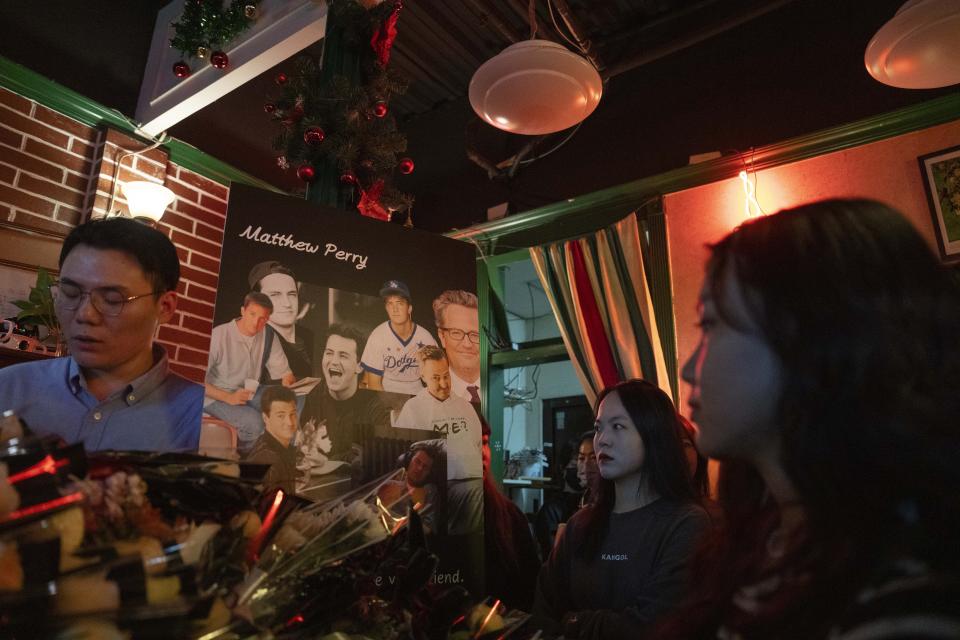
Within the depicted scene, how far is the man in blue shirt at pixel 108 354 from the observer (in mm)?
1396

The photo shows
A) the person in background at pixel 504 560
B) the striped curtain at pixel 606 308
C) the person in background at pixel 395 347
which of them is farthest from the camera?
the striped curtain at pixel 606 308

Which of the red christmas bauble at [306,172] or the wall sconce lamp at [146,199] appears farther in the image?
the wall sconce lamp at [146,199]

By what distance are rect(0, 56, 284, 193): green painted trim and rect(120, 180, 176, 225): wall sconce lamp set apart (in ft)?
1.33

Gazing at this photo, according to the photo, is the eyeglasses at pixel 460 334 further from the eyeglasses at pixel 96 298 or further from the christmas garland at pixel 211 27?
the christmas garland at pixel 211 27

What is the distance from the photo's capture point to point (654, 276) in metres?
3.78

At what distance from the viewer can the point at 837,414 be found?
73cm

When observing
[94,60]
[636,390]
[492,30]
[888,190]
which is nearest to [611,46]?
[492,30]

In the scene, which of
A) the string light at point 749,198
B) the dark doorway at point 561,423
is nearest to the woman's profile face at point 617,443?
the string light at point 749,198

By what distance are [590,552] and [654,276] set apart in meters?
2.04

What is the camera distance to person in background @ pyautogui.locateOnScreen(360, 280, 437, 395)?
1.89 m

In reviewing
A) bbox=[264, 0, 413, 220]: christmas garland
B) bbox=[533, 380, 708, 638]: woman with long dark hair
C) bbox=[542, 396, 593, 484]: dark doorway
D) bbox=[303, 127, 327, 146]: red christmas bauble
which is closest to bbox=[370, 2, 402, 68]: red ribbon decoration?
bbox=[264, 0, 413, 220]: christmas garland

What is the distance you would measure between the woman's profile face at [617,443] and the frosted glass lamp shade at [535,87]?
1271mm

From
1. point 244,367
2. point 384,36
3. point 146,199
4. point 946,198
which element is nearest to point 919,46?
point 946,198

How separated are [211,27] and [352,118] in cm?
156
